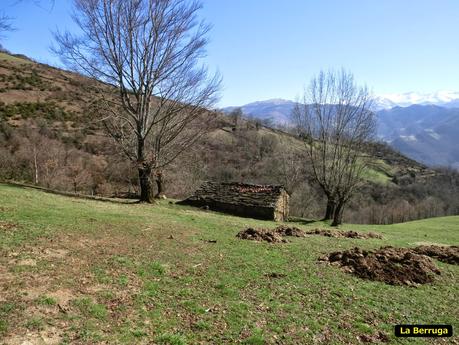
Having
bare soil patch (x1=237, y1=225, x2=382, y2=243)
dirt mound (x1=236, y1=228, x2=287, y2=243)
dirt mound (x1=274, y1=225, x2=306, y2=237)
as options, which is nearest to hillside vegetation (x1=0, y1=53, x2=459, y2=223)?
bare soil patch (x1=237, y1=225, x2=382, y2=243)

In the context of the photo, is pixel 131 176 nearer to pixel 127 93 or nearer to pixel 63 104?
pixel 127 93

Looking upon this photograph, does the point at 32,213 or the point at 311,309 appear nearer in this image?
the point at 311,309

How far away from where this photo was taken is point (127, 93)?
851 inches

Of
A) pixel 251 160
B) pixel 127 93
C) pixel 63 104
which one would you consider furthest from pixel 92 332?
pixel 251 160

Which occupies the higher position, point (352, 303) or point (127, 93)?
point (127, 93)

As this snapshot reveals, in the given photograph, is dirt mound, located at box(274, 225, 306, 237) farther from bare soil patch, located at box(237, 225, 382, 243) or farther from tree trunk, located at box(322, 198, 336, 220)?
tree trunk, located at box(322, 198, 336, 220)

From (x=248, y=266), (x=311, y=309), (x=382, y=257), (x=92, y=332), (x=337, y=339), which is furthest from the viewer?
(x=382, y=257)

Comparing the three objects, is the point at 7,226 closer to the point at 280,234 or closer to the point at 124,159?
the point at 280,234

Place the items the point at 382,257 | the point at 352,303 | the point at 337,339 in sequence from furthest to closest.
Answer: the point at 382,257 → the point at 352,303 → the point at 337,339

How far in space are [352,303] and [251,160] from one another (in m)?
69.9

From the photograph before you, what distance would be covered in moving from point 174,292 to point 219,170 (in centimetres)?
6259

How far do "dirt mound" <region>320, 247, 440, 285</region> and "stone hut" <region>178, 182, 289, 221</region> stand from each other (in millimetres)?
14458

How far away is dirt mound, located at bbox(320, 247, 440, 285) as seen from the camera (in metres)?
10.8

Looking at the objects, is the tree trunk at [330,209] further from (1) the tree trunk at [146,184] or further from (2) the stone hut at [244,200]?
(1) the tree trunk at [146,184]
